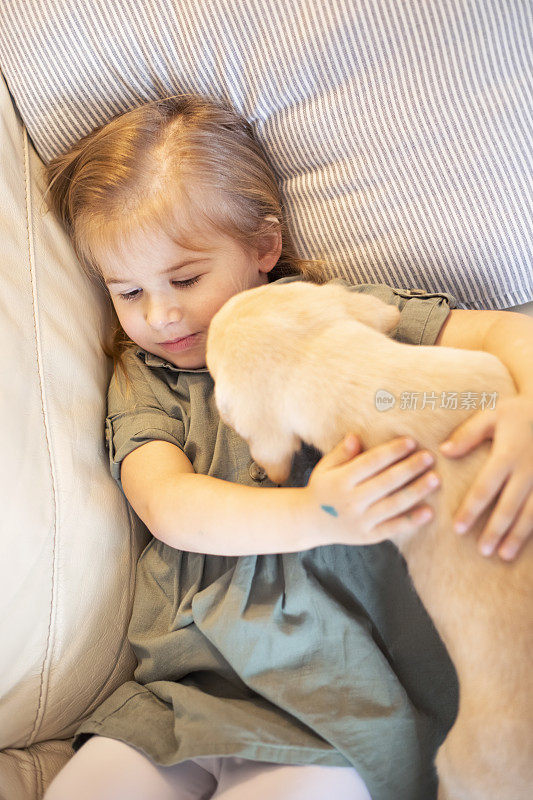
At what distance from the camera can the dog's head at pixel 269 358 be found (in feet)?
2.80

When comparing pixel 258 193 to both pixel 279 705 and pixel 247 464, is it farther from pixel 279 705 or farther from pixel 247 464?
pixel 279 705

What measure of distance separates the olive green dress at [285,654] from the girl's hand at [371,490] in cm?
16

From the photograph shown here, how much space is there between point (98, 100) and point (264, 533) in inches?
36.6

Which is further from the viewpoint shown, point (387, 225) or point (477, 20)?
point (387, 225)

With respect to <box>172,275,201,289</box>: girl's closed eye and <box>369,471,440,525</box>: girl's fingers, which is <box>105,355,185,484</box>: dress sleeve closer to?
<box>172,275,201,289</box>: girl's closed eye

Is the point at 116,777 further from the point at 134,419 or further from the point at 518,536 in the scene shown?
the point at 518,536

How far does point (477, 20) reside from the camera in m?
1.11

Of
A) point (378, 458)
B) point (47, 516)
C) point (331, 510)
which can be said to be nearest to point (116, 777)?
point (47, 516)

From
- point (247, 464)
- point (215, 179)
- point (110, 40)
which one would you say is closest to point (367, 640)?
point (247, 464)

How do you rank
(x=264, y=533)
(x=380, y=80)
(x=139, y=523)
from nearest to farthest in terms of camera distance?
(x=264, y=533)
(x=380, y=80)
(x=139, y=523)

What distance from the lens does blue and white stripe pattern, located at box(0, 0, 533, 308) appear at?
1.15m

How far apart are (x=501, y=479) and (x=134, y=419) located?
0.68m

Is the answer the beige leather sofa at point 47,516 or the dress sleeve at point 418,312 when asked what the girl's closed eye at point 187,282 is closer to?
the beige leather sofa at point 47,516

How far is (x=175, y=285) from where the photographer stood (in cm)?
125
